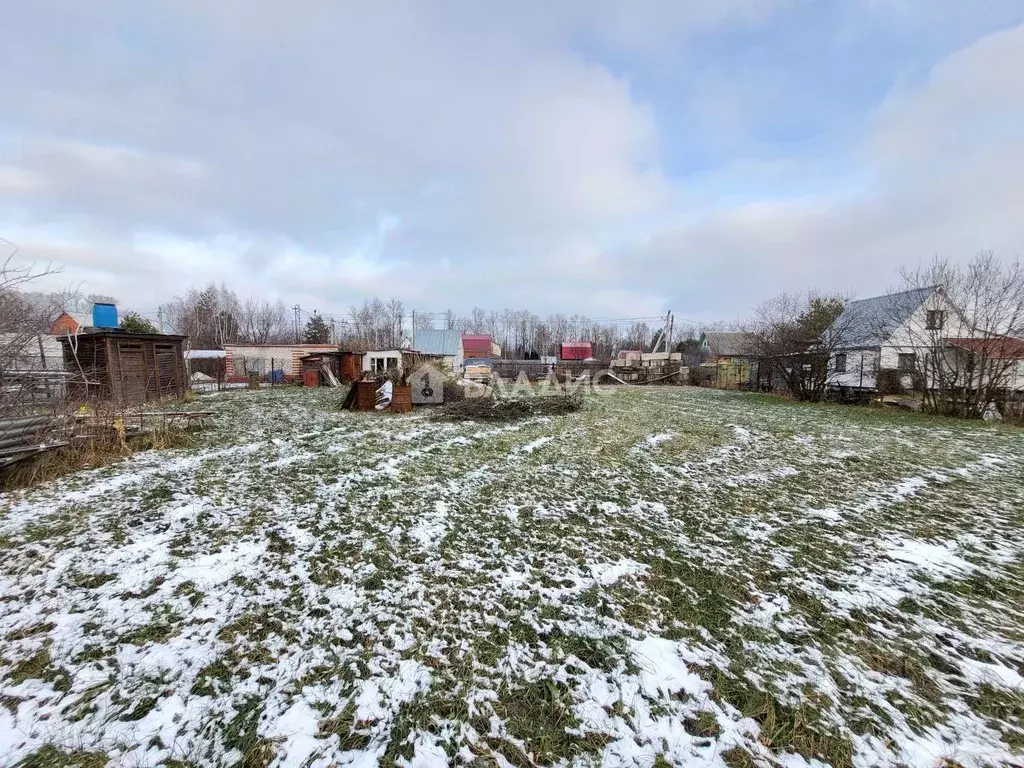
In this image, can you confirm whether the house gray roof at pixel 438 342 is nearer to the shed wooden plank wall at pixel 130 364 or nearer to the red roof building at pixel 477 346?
the red roof building at pixel 477 346

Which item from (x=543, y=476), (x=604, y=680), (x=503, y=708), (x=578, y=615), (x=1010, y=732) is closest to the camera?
(x=1010, y=732)

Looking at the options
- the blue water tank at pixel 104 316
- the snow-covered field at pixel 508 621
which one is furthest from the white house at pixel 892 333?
the blue water tank at pixel 104 316

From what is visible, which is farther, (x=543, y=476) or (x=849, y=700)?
(x=543, y=476)

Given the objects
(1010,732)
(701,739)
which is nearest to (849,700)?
(1010,732)

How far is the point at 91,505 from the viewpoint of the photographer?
409 cm

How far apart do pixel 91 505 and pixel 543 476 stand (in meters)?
5.01

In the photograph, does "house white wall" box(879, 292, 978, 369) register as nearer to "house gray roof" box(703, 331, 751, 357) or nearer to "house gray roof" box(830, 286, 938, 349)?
"house gray roof" box(830, 286, 938, 349)

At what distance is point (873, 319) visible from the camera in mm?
19438

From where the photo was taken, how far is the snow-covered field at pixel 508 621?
5.67 feet

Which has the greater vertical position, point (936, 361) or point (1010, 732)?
point (936, 361)

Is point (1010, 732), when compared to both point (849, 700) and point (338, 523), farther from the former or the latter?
point (338, 523)

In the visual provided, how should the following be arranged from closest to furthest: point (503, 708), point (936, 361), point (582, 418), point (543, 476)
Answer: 1. point (503, 708)
2. point (543, 476)
3. point (582, 418)
4. point (936, 361)

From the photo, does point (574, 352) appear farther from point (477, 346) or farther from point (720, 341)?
point (720, 341)

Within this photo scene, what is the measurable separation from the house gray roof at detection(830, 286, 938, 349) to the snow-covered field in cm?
1380
